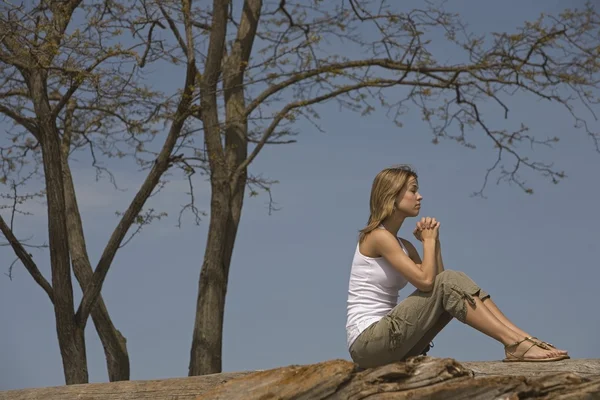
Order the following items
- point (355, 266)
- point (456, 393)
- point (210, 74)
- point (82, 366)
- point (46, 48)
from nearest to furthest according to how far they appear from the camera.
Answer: point (456, 393) → point (355, 266) → point (46, 48) → point (82, 366) → point (210, 74)

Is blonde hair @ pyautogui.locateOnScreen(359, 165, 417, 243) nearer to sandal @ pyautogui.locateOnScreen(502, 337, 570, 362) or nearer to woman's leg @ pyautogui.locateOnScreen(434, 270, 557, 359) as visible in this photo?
woman's leg @ pyautogui.locateOnScreen(434, 270, 557, 359)

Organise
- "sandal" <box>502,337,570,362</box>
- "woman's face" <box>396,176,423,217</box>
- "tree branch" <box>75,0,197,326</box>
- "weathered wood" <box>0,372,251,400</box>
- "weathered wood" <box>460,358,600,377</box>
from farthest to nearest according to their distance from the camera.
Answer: "tree branch" <box>75,0,197,326</box> → "weathered wood" <box>0,372,251,400</box> → "woman's face" <box>396,176,423,217</box> → "sandal" <box>502,337,570,362</box> → "weathered wood" <box>460,358,600,377</box>

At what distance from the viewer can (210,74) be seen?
376 inches

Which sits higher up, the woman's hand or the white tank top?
the woman's hand

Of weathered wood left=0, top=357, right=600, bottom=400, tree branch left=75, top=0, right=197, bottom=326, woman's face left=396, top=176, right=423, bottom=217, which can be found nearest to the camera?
weathered wood left=0, top=357, right=600, bottom=400

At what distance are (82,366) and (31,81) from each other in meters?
3.44

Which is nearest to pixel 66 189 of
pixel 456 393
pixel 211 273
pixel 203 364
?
pixel 211 273

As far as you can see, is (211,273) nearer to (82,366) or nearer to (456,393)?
(82,366)

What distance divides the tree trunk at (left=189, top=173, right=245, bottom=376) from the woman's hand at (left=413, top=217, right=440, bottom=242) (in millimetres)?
4741

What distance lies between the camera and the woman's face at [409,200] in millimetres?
4938

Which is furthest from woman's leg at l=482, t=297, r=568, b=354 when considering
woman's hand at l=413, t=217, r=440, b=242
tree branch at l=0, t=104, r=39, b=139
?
tree branch at l=0, t=104, r=39, b=139

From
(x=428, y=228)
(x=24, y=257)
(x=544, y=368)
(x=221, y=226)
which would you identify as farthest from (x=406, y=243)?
(x=24, y=257)

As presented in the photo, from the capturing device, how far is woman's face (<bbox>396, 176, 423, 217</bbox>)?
4.94m

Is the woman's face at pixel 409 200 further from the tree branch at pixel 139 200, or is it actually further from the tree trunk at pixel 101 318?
the tree trunk at pixel 101 318
